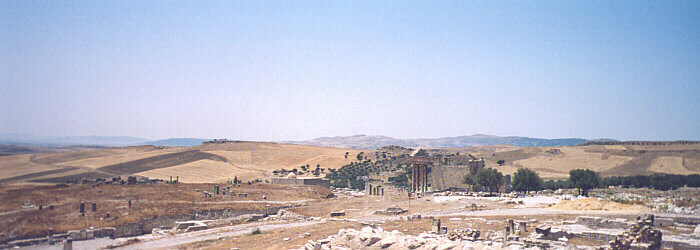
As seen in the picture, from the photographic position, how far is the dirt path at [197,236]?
22.8m

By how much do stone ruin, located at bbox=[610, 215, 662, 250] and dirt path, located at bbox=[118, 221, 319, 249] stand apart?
63.7ft

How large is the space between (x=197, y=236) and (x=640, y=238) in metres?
22.2

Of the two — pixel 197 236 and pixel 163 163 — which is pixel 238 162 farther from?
pixel 197 236

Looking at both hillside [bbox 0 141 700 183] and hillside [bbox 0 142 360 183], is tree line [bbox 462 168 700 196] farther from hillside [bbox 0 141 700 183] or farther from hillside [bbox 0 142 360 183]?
hillside [bbox 0 142 360 183]

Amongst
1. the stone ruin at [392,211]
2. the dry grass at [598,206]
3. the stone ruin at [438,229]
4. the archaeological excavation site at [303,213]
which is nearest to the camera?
the archaeological excavation site at [303,213]

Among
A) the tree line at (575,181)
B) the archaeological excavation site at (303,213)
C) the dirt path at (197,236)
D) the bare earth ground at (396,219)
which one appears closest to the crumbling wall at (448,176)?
the archaeological excavation site at (303,213)

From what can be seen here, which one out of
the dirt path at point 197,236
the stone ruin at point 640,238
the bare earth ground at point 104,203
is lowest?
the dirt path at point 197,236

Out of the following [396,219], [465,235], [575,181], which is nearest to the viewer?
[465,235]

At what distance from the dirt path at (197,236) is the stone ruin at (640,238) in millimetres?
19416

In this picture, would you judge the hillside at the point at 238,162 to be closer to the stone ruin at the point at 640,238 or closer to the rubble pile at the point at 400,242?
the rubble pile at the point at 400,242

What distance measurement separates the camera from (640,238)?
1695 cm

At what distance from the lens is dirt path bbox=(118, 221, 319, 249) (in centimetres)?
2281

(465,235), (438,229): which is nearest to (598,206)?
(438,229)

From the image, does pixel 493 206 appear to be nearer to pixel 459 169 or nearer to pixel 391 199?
pixel 391 199
